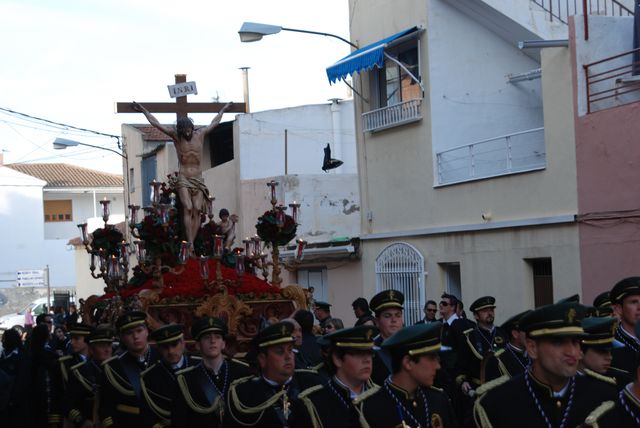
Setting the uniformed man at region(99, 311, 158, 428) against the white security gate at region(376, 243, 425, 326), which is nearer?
the uniformed man at region(99, 311, 158, 428)

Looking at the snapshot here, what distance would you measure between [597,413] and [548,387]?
0.82 ft

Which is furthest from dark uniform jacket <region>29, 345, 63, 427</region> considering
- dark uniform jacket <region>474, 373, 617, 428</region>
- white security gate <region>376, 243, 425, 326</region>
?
white security gate <region>376, 243, 425, 326</region>

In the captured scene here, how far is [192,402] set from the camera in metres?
7.51

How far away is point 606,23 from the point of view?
51.8 feet

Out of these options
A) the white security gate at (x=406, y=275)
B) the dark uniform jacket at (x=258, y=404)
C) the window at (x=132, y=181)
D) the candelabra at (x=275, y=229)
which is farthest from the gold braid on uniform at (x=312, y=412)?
the window at (x=132, y=181)

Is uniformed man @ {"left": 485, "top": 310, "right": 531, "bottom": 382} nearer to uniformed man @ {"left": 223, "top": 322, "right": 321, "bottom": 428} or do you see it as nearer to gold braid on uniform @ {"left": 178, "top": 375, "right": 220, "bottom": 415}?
uniformed man @ {"left": 223, "top": 322, "right": 321, "bottom": 428}

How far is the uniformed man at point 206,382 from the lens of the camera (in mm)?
7504

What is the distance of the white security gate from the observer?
19.5 m

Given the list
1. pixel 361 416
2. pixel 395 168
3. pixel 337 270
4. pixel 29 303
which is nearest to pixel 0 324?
pixel 29 303

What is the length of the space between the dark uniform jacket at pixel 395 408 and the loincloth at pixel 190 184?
8.54 meters

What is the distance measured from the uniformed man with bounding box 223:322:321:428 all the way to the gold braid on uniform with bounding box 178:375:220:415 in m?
0.71

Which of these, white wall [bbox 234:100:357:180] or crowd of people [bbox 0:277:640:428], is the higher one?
white wall [bbox 234:100:357:180]

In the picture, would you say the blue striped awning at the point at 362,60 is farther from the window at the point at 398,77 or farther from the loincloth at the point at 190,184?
the loincloth at the point at 190,184

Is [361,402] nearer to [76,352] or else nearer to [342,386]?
[342,386]
